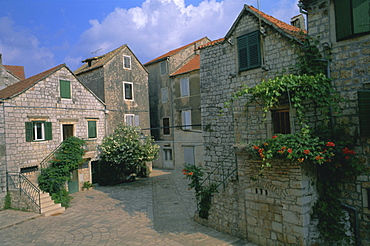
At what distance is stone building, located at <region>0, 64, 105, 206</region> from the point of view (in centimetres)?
1402

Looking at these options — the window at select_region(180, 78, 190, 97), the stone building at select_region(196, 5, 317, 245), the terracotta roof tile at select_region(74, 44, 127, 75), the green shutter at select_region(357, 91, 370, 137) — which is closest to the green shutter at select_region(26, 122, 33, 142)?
the terracotta roof tile at select_region(74, 44, 127, 75)

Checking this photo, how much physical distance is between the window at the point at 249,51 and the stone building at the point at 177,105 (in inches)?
459

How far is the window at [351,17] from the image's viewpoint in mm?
6691

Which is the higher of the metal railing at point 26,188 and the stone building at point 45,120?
the stone building at point 45,120

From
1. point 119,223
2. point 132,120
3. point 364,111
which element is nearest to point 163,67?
point 132,120

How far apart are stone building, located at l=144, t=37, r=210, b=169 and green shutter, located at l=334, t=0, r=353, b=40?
1436cm

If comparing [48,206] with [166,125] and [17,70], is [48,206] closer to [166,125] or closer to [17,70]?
[166,125]

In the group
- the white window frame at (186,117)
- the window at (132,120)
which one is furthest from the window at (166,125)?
the window at (132,120)

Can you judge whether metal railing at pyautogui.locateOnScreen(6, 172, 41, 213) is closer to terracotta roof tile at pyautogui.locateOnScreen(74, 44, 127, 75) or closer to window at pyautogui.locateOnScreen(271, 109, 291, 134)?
Answer: terracotta roof tile at pyautogui.locateOnScreen(74, 44, 127, 75)

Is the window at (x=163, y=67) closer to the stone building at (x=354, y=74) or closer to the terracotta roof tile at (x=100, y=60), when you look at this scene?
the terracotta roof tile at (x=100, y=60)

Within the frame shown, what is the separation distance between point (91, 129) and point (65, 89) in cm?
312

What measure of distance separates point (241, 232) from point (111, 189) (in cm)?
1115

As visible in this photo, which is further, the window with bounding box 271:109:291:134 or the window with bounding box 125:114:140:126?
the window with bounding box 125:114:140:126

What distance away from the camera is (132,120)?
69.5 ft
